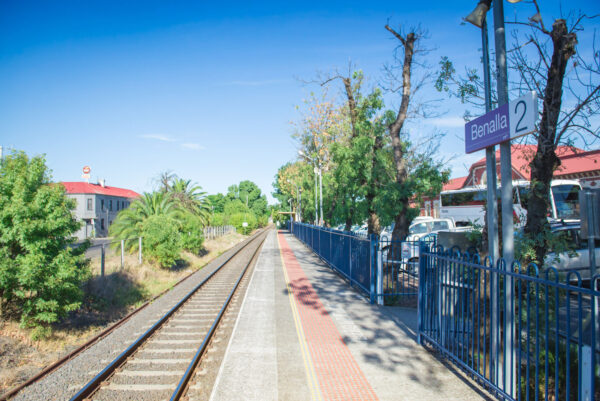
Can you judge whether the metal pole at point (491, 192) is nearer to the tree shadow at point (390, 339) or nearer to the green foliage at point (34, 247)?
the tree shadow at point (390, 339)

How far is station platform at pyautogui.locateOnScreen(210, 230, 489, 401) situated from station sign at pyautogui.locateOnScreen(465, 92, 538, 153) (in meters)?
3.17

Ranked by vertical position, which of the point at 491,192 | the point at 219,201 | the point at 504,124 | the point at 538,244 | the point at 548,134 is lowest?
the point at 538,244

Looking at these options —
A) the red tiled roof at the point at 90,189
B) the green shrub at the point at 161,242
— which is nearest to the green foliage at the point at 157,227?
the green shrub at the point at 161,242

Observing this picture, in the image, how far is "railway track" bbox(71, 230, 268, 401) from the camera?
16.5 feet

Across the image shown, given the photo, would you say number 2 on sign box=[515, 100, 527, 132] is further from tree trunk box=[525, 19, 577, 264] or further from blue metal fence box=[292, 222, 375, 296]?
blue metal fence box=[292, 222, 375, 296]

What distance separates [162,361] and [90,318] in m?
3.99

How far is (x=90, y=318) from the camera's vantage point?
9.09 metres

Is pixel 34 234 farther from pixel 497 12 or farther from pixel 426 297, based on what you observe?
pixel 497 12

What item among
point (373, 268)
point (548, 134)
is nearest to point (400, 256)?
point (373, 268)

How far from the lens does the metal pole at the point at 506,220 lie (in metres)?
4.14

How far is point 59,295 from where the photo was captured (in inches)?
293

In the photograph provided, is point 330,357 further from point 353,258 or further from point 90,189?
point 90,189

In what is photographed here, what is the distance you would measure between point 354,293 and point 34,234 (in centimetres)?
795

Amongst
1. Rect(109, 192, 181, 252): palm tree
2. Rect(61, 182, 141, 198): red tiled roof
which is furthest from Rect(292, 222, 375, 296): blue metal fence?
Rect(61, 182, 141, 198): red tiled roof
